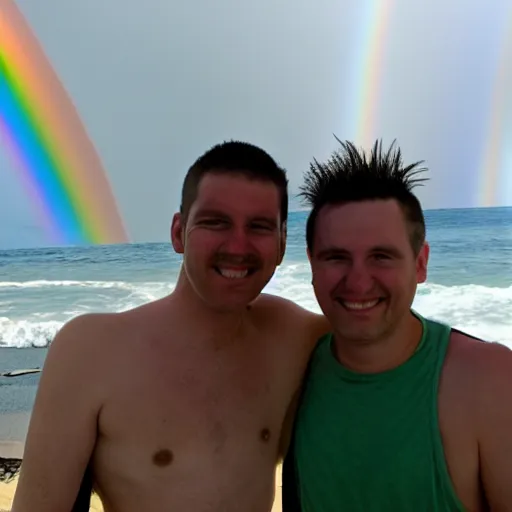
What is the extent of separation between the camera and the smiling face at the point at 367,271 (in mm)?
1745

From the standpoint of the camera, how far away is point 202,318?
2.06 m

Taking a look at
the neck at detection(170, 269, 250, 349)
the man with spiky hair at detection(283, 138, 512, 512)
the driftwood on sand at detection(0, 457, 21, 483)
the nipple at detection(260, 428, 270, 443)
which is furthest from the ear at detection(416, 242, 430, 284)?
the driftwood on sand at detection(0, 457, 21, 483)

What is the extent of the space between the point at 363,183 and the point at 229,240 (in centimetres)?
49

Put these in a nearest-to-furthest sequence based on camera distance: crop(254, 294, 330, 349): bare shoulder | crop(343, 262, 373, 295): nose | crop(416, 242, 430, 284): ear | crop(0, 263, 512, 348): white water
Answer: crop(343, 262, 373, 295): nose, crop(416, 242, 430, 284): ear, crop(254, 294, 330, 349): bare shoulder, crop(0, 263, 512, 348): white water

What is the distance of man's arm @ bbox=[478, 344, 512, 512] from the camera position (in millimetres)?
Answer: 1537

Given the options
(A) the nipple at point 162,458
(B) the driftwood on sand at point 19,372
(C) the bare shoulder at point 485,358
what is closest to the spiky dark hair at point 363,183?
(C) the bare shoulder at point 485,358

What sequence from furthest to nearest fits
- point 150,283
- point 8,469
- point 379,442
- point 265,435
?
point 150,283
point 8,469
point 265,435
point 379,442

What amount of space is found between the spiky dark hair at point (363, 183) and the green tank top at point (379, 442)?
1.24 feet

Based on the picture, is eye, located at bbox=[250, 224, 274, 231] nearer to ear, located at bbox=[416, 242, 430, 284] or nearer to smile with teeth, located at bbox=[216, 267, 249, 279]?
smile with teeth, located at bbox=[216, 267, 249, 279]

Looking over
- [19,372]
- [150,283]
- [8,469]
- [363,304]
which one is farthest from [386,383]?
[150,283]

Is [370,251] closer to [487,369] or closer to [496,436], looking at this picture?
[487,369]

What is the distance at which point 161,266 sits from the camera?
21.6 meters

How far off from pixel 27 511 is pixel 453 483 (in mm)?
1310

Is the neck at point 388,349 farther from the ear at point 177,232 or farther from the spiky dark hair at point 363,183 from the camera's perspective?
the ear at point 177,232
